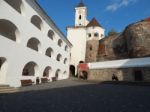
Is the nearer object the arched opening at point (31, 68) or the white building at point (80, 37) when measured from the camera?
the arched opening at point (31, 68)

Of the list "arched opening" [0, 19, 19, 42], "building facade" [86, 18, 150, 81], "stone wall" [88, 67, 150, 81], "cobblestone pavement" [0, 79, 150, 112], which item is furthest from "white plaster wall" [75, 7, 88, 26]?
"cobblestone pavement" [0, 79, 150, 112]

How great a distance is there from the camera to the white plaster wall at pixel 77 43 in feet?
116

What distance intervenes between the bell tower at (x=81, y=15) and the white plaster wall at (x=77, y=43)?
4103mm

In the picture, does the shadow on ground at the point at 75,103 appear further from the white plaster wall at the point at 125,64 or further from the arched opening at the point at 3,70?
the white plaster wall at the point at 125,64

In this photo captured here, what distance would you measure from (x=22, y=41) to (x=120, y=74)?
45.3ft

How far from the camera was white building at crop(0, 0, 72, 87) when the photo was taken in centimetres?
1207

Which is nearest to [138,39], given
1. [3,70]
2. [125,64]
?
[125,64]

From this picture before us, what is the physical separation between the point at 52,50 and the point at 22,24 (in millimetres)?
8266

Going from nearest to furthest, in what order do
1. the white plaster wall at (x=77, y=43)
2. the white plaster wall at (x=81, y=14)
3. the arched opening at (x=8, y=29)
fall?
the arched opening at (x=8, y=29) < the white plaster wall at (x=77, y=43) < the white plaster wall at (x=81, y=14)

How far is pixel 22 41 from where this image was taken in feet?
46.3

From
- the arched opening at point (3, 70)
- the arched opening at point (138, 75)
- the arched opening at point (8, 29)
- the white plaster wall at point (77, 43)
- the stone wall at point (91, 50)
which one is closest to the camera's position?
the arched opening at point (3, 70)

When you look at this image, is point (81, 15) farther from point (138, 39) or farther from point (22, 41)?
point (22, 41)

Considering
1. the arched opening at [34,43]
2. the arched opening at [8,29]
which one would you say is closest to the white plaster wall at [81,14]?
the arched opening at [34,43]

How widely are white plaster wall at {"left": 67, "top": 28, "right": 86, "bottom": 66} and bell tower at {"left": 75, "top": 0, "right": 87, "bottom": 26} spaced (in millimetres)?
4103
